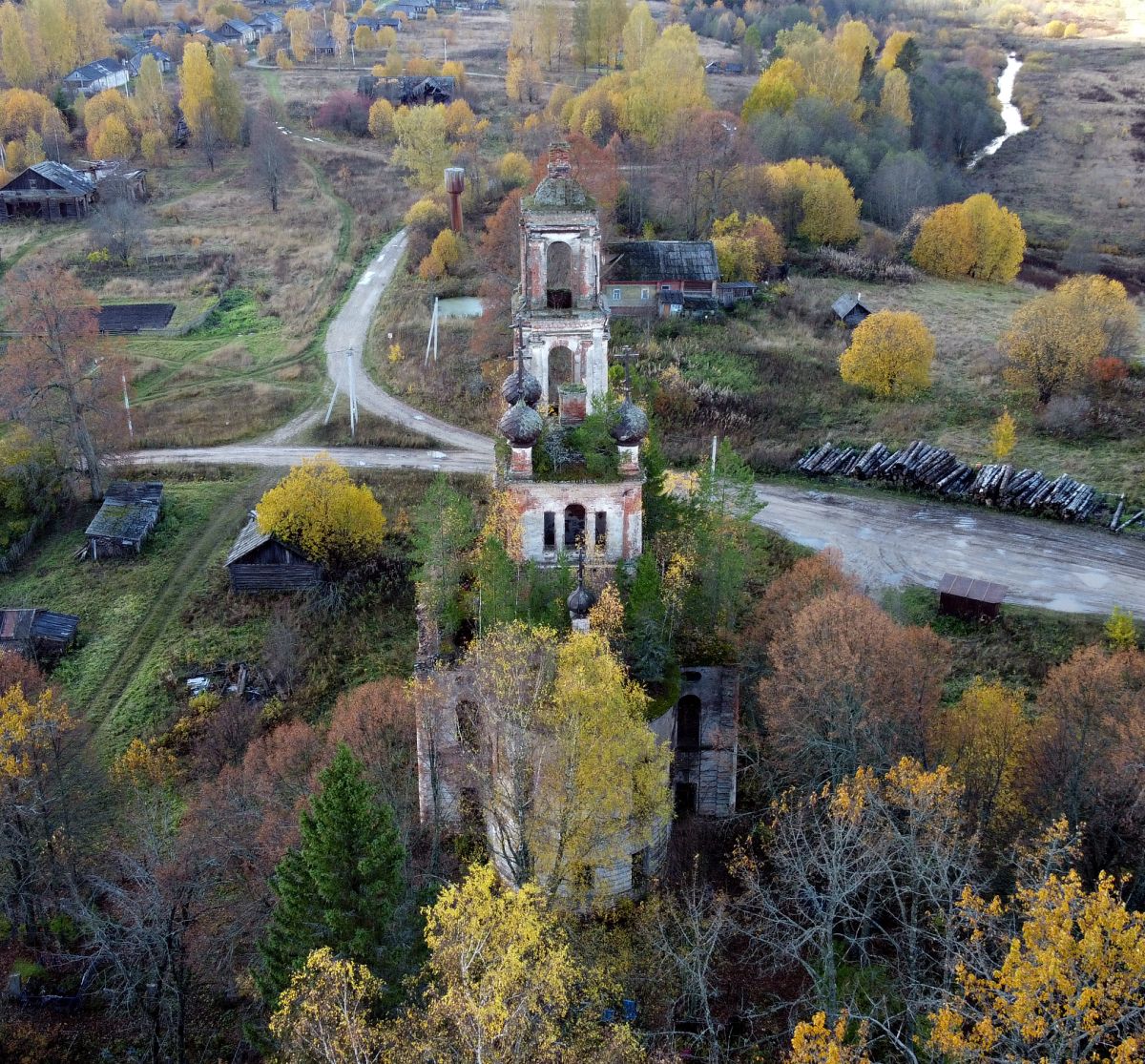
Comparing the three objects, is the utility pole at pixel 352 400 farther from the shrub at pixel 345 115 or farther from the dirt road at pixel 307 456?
the shrub at pixel 345 115

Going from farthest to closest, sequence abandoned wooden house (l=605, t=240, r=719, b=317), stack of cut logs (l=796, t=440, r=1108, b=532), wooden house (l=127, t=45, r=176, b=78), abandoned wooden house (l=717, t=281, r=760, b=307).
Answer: wooden house (l=127, t=45, r=176, b=78)
abandoned wooden house (l=717, t=281, r=760, b=307)
abandoned wooden house (l=605, t=240, r=719, b=317)
stack of cut logs (l=796, t=440, r=1108, b=532)

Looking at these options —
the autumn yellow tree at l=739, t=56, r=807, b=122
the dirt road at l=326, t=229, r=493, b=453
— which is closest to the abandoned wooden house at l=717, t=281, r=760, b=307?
the dirt road at l=326, t=229, r=493, b=453

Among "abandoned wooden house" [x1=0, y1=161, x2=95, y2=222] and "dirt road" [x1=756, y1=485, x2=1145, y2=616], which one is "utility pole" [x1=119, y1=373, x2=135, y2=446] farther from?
"abandoned wooden house" [x1=0, y1=161, x2=95, y2=222]

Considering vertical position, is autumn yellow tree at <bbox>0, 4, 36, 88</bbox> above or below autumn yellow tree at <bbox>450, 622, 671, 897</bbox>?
above

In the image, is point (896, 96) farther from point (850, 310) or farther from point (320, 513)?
point (320, 513)

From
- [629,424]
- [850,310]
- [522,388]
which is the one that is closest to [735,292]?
→ [850,310]

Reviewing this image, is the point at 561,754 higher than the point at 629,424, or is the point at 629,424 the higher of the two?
the point at 629,424
